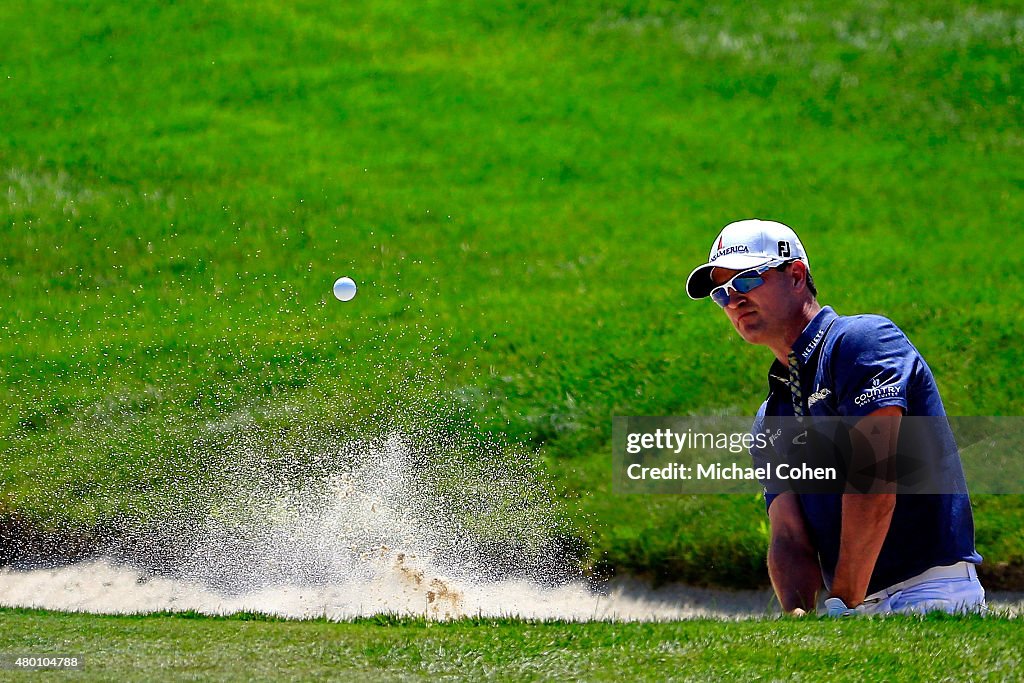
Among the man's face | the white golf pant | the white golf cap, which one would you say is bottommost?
the white golf pant

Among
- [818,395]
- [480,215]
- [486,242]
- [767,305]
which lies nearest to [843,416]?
[818,395]

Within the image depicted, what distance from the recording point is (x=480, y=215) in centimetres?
1689

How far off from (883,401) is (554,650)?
213cm

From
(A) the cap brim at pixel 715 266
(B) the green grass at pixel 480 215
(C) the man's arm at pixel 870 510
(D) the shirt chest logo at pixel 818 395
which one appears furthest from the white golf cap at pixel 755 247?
(B) the green grass at pixel 480 215

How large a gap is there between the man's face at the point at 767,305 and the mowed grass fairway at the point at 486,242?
1632 millimetres

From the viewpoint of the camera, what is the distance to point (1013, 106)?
63.8 ft

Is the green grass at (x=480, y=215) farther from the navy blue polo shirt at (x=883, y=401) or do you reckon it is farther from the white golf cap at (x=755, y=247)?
the white golf cap at (x=755, y=247)

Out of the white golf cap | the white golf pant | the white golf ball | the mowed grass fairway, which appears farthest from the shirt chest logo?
the white golf ball

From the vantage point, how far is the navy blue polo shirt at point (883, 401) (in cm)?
605

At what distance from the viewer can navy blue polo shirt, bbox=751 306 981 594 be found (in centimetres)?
605

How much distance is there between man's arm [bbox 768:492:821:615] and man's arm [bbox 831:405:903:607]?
0.40 m

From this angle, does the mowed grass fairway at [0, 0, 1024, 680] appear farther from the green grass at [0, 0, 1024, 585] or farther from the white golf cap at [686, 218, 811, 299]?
the white golf cap at [686, 218, 811, 299]

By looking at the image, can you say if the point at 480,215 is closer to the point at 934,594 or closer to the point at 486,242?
the point at 486,242

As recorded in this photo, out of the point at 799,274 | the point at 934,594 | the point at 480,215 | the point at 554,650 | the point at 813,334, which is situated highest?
the point at 480,215
